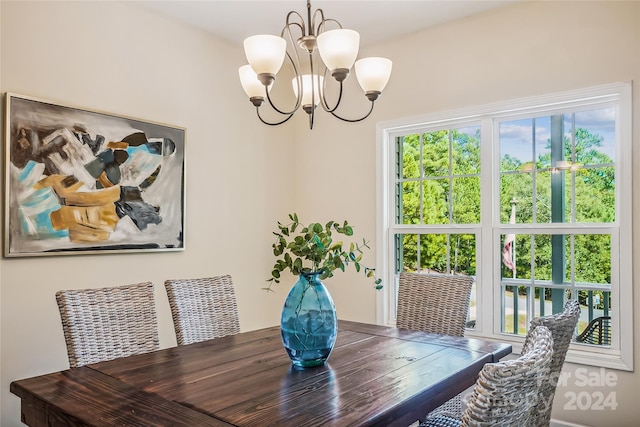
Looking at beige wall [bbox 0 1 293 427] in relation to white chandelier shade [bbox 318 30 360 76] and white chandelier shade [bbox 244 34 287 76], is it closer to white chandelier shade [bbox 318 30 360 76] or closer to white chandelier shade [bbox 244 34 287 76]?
→ white chandelier shade [bbox 244 34 287 76]

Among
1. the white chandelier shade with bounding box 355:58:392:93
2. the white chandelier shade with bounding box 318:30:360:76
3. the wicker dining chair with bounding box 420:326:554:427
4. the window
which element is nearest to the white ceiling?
the window

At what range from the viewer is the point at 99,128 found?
2.85 meters

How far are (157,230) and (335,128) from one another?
1731 millimetres

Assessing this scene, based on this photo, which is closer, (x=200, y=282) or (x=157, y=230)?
(x=200, y=282)

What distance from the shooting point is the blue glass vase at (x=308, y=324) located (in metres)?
1.77

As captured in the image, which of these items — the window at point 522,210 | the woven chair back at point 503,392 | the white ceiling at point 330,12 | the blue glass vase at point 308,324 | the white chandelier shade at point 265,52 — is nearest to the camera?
the woven chair back at point 503,392

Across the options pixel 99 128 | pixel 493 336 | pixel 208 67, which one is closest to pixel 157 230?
pixel 99 128

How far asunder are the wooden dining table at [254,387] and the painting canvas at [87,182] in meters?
1.15

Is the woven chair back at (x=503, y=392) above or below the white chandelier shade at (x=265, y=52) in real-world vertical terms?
below

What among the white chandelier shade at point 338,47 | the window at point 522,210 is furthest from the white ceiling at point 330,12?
the white chandelier shade at point 338,47

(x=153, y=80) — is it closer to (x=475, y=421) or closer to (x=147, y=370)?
(x=147, y=370)

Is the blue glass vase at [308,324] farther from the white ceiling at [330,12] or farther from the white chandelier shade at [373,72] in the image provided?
the white ceiling at [330,12]

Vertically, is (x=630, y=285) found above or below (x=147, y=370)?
above

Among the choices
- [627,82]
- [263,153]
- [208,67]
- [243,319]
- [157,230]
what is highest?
[208,67]
